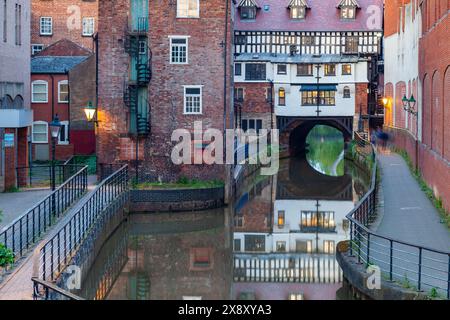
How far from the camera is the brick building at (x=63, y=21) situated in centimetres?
6081

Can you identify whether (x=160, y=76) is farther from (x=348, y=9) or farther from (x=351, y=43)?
(x=348, y=9)

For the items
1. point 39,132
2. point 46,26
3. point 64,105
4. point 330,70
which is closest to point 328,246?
point 64,105

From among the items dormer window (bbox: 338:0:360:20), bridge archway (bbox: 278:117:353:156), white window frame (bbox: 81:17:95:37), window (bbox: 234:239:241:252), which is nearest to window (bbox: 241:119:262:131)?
bridge archway (bbox: 278:117:353:156)

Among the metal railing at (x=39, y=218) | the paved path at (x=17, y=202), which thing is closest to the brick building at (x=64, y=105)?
the paved path at (x=17, y=202)

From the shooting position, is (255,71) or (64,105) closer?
(64,105)

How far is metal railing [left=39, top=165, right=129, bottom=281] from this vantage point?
16.9 metres

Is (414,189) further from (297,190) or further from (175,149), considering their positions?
(297,190)

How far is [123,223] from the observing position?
30.1 m

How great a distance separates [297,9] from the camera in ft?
207

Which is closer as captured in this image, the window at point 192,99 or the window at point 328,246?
the window at point 328,246

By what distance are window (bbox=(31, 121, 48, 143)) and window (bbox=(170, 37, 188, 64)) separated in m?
12.2

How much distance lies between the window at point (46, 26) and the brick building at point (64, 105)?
17.5 metres

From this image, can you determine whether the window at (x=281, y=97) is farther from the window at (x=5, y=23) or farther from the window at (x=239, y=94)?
the window at (x=5, y=23)

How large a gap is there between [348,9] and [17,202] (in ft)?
132
